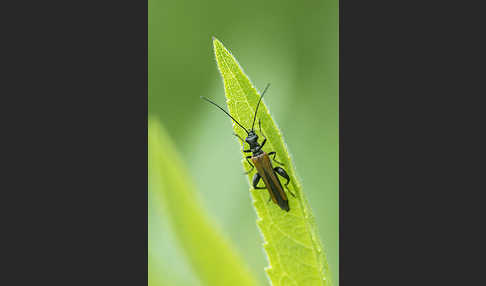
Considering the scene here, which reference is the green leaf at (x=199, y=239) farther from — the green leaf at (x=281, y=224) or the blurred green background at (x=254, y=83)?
the blurred green background at (x=254, y=83)

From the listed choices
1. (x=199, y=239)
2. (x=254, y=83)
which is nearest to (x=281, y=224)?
(x=199, y=239)

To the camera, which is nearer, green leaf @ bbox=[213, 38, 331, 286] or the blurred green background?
green leaf @ bbox=[213, 38, 331, 286]

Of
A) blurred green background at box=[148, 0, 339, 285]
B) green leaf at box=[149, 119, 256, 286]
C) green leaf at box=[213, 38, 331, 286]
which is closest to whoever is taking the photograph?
green leaf at box=[213, 38, 331, 286]

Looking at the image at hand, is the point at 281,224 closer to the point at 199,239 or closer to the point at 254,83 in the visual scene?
the point at 199,239

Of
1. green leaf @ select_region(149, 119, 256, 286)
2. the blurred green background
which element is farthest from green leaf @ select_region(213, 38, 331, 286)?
the blurred green background

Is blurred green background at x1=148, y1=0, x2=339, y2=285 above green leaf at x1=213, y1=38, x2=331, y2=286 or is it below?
above

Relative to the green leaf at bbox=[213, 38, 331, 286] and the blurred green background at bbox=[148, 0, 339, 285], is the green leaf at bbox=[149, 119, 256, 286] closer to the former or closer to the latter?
the green leaf at bbox=[213, 38, 331, 286]

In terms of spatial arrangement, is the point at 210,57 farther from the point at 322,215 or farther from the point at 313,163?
the point at 322,215
